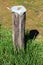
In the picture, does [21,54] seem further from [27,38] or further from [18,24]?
[27,38]

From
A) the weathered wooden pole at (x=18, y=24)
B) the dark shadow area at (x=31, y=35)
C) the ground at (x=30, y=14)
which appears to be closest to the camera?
the weathered wooden pole at (x=18, y=24)

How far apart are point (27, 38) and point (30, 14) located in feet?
4.66

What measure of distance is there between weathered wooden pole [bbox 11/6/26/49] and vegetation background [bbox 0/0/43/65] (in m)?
0.17

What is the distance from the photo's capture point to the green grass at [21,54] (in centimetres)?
510

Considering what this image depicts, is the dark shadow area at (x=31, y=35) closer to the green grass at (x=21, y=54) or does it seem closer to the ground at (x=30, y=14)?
the ground at (x=30, y=14)

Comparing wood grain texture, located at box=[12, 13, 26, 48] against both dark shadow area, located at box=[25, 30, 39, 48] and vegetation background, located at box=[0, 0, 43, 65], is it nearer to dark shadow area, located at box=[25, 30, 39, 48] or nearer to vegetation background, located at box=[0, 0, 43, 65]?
vegetation background, located at box=[0, 0, 43, 65]

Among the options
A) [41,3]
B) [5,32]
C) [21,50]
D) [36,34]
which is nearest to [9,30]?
[5,32]

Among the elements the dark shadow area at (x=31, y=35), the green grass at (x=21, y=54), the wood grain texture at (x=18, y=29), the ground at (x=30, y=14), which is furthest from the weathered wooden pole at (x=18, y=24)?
the ground at (x=30, y=14)

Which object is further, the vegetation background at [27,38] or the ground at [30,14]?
the ground at [30,14]

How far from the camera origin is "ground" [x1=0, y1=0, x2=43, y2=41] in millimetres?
6535

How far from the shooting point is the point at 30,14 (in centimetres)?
714

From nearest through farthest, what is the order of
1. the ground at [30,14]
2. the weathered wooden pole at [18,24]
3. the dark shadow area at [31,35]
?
the weathered wooden pole at [18,24], the dark shadow area at [31,35], the ground at [30,14]

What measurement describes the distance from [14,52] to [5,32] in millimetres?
952

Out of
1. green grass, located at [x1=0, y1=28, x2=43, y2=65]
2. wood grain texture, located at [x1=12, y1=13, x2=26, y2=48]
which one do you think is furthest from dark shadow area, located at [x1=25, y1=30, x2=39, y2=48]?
wood grain texture, located at [x1=12, y1=13, x2=26, y2=48]
